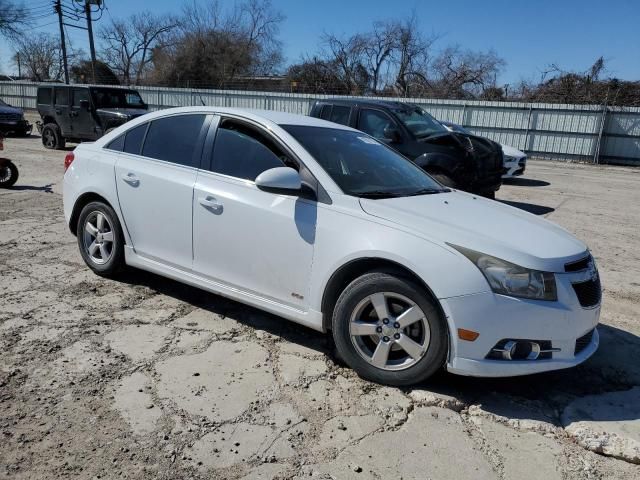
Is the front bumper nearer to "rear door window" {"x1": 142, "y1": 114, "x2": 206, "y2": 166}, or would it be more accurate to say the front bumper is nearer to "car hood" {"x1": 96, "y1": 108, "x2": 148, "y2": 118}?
"rear door window" {"x1": 142, "y1": 114, "x2": 206, "y2": 166}

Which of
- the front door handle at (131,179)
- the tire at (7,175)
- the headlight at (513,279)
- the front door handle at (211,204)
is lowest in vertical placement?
the tire at (7,175)

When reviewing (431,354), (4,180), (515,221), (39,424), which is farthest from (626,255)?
(4,180)

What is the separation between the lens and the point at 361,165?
3.98 m

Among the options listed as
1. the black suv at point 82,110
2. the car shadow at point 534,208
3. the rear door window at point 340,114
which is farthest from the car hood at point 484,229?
the black suv at point 82,110

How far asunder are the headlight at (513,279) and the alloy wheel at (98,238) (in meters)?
3.24

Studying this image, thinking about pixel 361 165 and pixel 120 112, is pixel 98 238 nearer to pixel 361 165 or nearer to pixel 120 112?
pixel 361 165

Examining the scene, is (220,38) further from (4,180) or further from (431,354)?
(431,354)

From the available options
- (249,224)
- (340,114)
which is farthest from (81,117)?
(249,224)

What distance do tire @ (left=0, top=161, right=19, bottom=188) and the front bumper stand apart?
29.4 feet

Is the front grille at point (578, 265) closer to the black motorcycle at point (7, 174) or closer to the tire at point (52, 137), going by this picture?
the black motorcycle at point (7, 174)

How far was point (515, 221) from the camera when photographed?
3.58m

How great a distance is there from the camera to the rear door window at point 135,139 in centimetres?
457

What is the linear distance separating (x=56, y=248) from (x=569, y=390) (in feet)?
17.0

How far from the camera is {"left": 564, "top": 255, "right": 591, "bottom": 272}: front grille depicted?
308 cm
